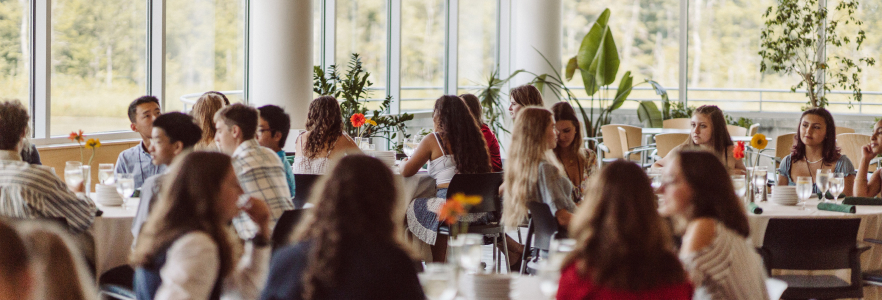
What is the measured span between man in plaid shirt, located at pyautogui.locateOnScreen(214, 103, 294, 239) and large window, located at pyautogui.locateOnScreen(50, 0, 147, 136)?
131 inches

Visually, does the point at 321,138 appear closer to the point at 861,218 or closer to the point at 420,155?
the point at 420,155

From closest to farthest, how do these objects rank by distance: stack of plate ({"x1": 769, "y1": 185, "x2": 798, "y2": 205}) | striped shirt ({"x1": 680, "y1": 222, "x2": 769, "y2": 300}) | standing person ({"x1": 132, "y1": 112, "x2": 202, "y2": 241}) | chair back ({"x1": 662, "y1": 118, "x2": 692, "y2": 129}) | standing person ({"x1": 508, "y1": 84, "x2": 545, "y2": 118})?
striped shirt ({"x1": 680, "y1": 222, "x2": 769, "y2": 300})
standing person ({"x1": 132, "y1": 112, "x2": 202, "y2": 241})
stack of plate ({"x1": 769, "y1": 185, "x2": 798, "y2": 205})
standing person ({"x1": 508, "y1": 84, "x2": 545, "y2": 118})
chair back ({"x1": 662, "y1": 118, "x2": 692, "y2": 129})

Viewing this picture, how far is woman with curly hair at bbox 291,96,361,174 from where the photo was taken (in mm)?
4789

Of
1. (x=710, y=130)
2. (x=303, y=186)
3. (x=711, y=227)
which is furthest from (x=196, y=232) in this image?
(x=710, y=130)

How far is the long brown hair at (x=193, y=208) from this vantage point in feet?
6.36

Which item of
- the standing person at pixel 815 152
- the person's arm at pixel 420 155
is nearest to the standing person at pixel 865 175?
the standing person at pixel 815 152

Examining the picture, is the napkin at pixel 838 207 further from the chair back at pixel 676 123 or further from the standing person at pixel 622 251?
the chair back at pixel 676 123

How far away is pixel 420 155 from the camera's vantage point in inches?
189

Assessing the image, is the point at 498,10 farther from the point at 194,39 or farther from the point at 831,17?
the point at 194,39

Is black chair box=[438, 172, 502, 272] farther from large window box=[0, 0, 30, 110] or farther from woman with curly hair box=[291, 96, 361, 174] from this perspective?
large window box=[0, 0, 30, 110]

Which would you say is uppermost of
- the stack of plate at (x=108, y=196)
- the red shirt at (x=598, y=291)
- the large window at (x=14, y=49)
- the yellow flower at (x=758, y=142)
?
the large window at (x=14, y=49)

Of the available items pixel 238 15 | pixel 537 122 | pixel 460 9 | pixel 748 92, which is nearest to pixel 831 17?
pixel 748 92

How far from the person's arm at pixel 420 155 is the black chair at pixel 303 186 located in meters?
0.80

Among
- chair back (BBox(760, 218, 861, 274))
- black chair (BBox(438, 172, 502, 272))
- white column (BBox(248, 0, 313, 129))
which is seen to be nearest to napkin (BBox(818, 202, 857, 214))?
chair back (BBox(760, 218, 861, 274))
